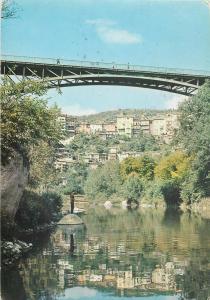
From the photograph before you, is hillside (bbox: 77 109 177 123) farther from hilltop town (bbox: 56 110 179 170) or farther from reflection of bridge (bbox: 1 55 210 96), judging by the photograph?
reflection of bridge (bbox: 1 55 210 96)

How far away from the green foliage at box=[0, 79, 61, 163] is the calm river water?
3406 mm

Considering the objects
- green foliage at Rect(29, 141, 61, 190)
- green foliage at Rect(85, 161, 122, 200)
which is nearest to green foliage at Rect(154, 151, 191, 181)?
green foliage at Rect(85, 161, 122, 200)

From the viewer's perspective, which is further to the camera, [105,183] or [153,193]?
[105,183]

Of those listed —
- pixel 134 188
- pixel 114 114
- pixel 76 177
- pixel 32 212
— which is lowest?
pixel 32 212

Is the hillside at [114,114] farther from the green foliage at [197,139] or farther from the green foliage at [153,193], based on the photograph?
the green foliage at [197,139]

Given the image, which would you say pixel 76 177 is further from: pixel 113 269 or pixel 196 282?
pixel 196 282

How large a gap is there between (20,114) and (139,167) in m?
53.9

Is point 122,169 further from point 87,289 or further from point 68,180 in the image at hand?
point 87,289

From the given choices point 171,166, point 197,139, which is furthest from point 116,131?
point 197,139

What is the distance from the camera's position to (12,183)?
19359 millimetres

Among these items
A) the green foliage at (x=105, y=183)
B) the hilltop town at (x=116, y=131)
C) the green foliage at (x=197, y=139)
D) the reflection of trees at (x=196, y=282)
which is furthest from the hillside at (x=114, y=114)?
the reflection of trees at (x=196, y=282)

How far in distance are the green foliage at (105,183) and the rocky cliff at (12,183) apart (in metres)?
52.0

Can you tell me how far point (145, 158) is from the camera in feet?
238

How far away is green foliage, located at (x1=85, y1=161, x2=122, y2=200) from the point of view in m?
74.1
